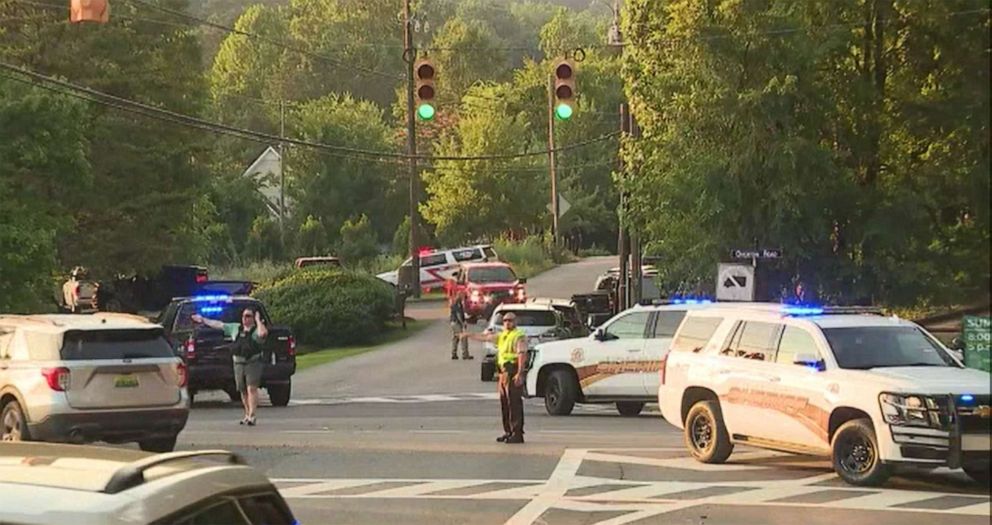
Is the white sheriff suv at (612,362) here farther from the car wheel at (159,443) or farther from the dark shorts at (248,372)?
the car wheel at (159,443)

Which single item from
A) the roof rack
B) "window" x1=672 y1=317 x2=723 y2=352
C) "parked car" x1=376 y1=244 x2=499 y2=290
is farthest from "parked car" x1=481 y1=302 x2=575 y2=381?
"parked car" x1=376 y1=244 x2=499 y2=290

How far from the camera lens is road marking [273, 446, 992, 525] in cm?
1429

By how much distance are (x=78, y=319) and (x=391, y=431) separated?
5.72 metres

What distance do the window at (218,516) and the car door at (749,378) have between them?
12.1 m

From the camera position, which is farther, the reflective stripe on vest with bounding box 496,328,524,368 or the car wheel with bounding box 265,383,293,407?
the car wheel with bounding box 265,383,293,407

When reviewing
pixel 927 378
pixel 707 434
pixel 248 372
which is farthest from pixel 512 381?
pixel 927 378

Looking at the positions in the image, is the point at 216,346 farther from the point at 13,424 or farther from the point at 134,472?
the point at 134,472

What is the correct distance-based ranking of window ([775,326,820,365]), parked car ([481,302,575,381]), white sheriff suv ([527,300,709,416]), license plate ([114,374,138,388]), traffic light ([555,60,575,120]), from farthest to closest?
parked car ([481,302,575,381]) < traffic light ([555,60,575,120]) < white sheriff suv ([527,300,709,416]) < license plate ([114,374,138,388]) < window ([775,326,820,365])

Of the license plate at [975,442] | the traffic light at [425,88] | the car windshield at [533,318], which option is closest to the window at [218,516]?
the license plate at [975,442]

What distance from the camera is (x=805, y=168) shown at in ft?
92.1

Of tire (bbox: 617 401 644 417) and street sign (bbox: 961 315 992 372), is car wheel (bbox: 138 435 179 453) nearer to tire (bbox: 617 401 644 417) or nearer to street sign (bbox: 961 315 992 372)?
tire (bbox: 617 401 644 417)

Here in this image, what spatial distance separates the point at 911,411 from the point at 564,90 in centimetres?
1255

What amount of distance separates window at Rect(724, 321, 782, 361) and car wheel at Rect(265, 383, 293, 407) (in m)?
12.1

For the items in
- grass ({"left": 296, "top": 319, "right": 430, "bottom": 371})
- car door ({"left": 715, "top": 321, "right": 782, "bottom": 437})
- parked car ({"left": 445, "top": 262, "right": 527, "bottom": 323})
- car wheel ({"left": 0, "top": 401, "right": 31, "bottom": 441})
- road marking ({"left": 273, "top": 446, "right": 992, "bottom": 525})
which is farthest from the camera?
parked car ({"left": 445, "top": 262, "right": 527, "bottom": 323})
